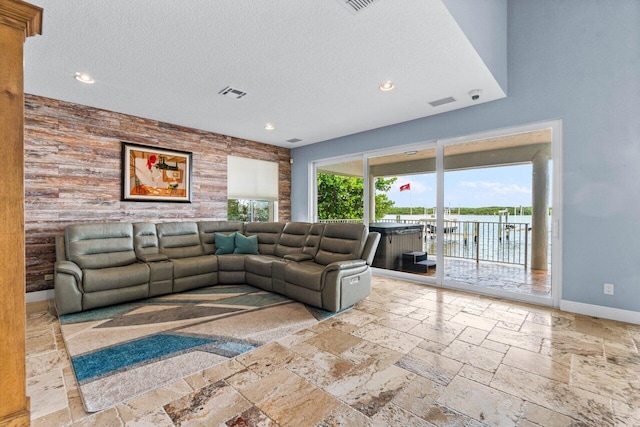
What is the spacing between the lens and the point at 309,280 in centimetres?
342

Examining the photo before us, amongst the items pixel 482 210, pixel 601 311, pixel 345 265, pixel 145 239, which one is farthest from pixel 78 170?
pixel 601 311

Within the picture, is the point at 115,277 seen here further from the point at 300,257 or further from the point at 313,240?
the point at 313,240

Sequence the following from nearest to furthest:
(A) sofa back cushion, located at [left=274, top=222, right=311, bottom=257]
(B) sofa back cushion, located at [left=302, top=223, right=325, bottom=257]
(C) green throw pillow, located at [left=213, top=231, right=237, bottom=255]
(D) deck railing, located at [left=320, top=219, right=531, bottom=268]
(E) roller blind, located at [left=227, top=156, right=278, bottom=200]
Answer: (B) sofa back cushion, located at [left=302, top=223, right=325, bottom=257], (A) sofa back cushion, located at [left=274, top=222, right=311, bottom=257], (C) green throw pillow, located at [left=213, top=231, right=237, bottom=255], (D) deck railing, located at [left=320, top=219, right=531, bottom=268], (E) roller blind, located at [left=227, top=156, right=278, bottom=200]

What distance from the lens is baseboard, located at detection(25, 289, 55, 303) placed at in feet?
11.7

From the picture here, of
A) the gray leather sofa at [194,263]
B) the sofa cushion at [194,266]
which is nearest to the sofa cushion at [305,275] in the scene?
the gray leather sofa at [194,263]

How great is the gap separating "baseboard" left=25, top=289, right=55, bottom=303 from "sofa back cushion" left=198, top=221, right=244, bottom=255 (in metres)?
1.94

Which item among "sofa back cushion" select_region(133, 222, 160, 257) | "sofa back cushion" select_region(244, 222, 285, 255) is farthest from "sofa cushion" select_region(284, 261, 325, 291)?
"sofa back cushion" select_region(133, 222, 160, 257)

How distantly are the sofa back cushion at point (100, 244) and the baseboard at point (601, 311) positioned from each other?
5.41 m

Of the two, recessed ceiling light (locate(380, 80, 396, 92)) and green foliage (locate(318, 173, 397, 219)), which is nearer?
recessed ceiling light (locate(380, 80, 396, 92))

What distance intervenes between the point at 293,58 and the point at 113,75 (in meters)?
1.97

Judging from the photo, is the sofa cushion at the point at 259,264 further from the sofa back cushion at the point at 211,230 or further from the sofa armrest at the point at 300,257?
the sofa back cushion at the point at 211,230

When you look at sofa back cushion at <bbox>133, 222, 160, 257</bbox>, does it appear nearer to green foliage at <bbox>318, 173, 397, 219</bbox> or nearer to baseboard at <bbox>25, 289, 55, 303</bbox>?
baseboard at <bbox>25, 289, 55, 303</bbox>

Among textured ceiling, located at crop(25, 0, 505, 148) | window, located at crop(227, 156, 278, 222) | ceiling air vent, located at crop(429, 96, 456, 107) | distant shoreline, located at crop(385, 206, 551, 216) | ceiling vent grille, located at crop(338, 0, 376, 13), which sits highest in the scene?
ceiling air vent, located at crop(429, 96, 456, 107)

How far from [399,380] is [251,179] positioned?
15.7ft
